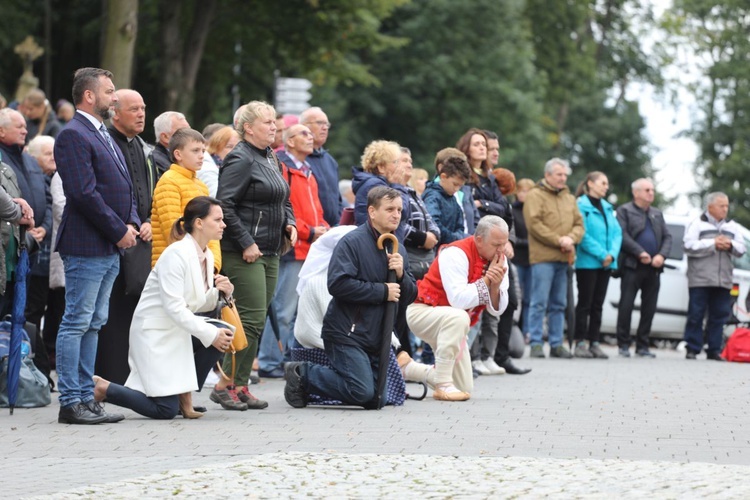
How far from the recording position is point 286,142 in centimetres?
1287

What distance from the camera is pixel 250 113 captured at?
10.6 metres

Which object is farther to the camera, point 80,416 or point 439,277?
point 439,277

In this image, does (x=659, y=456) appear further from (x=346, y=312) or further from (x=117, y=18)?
(x=117, y=18)

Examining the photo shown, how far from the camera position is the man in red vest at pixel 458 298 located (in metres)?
11.3

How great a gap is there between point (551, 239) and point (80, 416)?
791cm

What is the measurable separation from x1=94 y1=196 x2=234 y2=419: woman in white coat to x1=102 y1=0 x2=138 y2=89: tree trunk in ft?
43.3

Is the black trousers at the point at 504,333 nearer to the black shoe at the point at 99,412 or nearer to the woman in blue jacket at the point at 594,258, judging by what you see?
the woman in blue jacket at the point at 594,258

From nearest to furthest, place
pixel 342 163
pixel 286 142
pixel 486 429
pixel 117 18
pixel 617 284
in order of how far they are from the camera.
Answer: pixel 486 429, pixel 286 142, pixel 617 284, pixel 117 18, pixel 342 163

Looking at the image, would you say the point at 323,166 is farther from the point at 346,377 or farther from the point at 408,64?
the point at 408,64

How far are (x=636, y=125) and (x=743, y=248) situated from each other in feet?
129

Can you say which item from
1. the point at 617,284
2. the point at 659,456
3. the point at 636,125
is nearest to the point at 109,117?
the point at 659,456

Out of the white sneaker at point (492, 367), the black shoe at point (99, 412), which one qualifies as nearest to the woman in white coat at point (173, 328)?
the black shoe at point (99, 412)

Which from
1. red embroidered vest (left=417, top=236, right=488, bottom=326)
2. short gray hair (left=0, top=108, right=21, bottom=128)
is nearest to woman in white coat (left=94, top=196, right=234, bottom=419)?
short gray hair (left=0, top=108, right=21, bottom=128)

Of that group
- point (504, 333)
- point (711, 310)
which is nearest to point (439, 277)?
point (504, 333)
